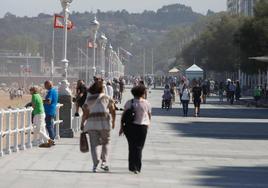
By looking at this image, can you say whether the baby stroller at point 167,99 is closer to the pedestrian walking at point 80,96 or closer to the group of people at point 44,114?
the pedestrian walking at point 80,96

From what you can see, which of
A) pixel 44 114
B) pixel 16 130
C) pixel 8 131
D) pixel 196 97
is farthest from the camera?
pixel 196 97

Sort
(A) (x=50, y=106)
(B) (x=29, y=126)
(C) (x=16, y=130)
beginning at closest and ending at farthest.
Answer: (C) (x=16, y=130) → (B) (x=29, y=126) → (A) (x=50, y=106)

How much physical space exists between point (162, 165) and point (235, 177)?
2.19 metres

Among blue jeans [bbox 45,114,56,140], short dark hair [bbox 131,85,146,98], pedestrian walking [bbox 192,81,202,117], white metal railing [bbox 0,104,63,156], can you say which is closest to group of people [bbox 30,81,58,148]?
blue jeans [bbox 45,114,56,140]

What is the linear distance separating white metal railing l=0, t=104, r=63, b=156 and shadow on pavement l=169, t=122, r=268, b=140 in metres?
8.04

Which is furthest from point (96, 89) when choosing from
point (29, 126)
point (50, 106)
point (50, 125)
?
point (50, 125)

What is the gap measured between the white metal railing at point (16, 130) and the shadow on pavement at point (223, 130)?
8044 mm

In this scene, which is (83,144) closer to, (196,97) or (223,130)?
(223,130)

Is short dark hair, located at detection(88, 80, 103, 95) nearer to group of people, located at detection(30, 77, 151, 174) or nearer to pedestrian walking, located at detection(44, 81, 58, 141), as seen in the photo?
group of people, located at detection(30, 77, 151, 174)

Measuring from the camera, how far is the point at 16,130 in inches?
824

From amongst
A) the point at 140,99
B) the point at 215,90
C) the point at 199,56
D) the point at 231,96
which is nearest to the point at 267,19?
the point at 231,96

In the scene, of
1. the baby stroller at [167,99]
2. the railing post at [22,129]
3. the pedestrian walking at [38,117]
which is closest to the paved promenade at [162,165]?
the railing post at [22,129]

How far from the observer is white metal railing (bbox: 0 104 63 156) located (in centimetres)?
2013

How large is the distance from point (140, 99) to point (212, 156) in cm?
472
